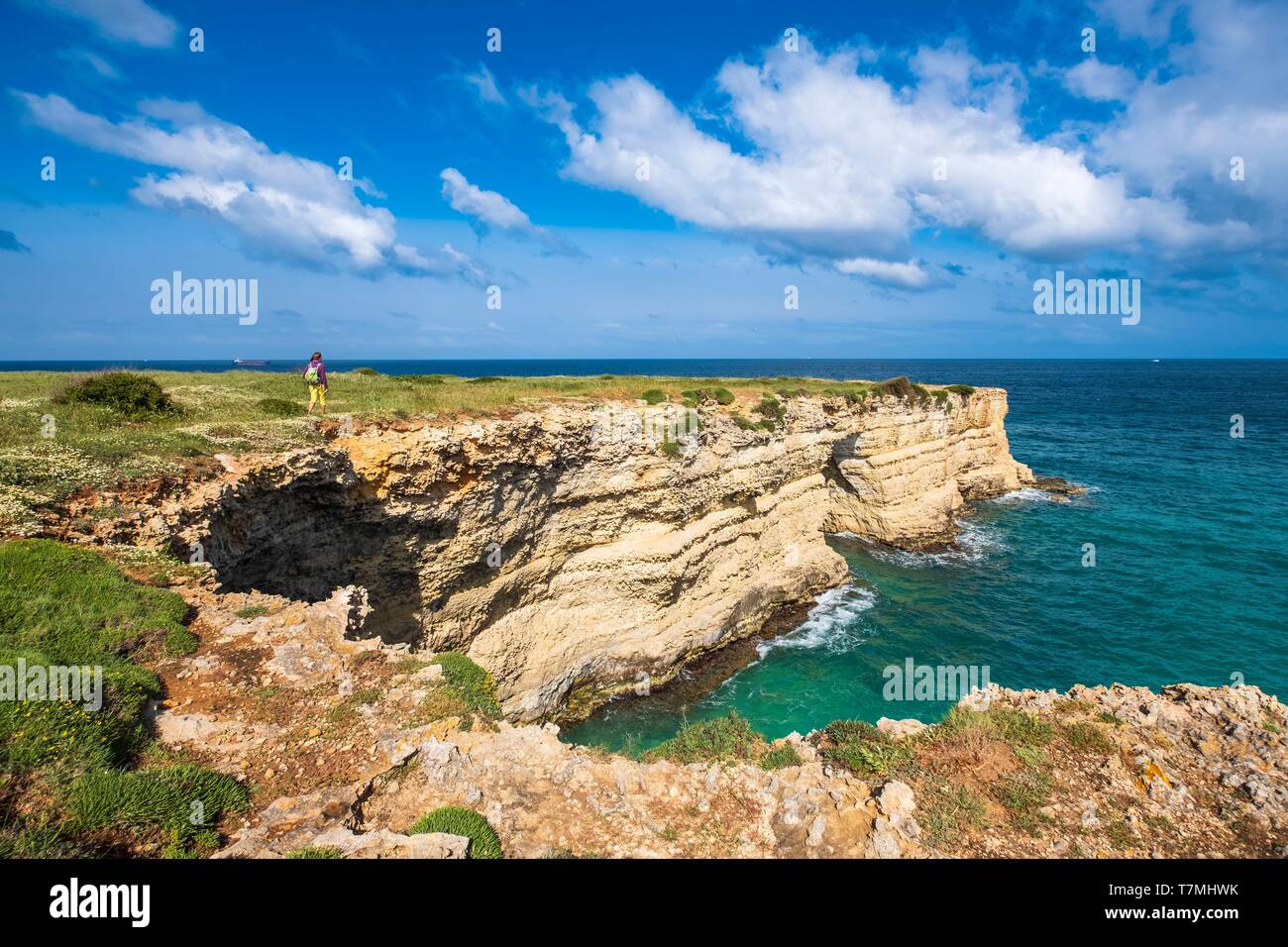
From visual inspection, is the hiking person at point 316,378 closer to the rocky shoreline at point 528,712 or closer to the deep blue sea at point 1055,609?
the rocky shoreline at point 528,712

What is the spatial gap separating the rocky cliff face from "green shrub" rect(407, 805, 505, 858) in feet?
22.6

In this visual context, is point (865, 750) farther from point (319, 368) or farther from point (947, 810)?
point (319, 368)

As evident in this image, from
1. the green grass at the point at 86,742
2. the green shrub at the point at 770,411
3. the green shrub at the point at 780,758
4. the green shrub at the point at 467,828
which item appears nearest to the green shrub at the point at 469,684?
the green shrub at the point at 467,828

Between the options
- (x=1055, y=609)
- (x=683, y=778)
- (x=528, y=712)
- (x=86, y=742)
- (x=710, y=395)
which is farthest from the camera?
(x=710, y=395)

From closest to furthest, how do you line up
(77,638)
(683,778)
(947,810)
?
(947,810)
(77,638)
(683,778)

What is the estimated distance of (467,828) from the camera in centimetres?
679

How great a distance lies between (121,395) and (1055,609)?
39.8 meters

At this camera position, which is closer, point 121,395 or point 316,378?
point 121,395

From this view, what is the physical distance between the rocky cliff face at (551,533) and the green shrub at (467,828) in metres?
6.88

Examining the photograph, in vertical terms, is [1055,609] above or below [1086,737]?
below

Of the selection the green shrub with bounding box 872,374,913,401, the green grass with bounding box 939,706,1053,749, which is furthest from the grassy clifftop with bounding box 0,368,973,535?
the green grass with bounding box 939,706,1053,749

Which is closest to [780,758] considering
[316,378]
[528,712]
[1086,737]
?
[1086,737]
